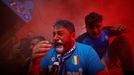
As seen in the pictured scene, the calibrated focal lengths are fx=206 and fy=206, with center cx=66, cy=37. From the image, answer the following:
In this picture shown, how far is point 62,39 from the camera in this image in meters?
1.73

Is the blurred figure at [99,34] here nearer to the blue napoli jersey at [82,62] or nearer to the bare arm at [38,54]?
the blue napoli jersey at [82,62]

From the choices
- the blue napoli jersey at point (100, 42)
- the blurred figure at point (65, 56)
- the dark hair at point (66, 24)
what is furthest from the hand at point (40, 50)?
the blue napoli jersey at point (100, 42)

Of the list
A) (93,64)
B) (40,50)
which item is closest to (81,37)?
(93,64)

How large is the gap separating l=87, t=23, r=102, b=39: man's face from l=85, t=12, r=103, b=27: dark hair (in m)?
0.03

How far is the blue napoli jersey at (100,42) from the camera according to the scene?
1757 millimetres

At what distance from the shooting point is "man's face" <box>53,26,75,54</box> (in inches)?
68.2

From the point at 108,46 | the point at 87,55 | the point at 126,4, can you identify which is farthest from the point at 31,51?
the point at 126,4

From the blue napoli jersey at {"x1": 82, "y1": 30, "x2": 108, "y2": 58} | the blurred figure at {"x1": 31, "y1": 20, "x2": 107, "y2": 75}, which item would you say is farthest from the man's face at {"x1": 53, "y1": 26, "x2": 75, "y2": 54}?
the blue napoli jersey at {"x1": 82, "y1": 30, "x2": 108, "y2": 58}

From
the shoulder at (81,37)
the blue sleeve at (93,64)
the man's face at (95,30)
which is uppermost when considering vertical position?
the man's face at (95,30)

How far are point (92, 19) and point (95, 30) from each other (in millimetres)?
99

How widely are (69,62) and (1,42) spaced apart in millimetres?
636

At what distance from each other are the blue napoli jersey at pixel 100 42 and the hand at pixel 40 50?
317mm

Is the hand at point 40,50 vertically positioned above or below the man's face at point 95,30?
below

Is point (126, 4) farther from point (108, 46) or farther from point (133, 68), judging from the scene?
point (133, 68)
